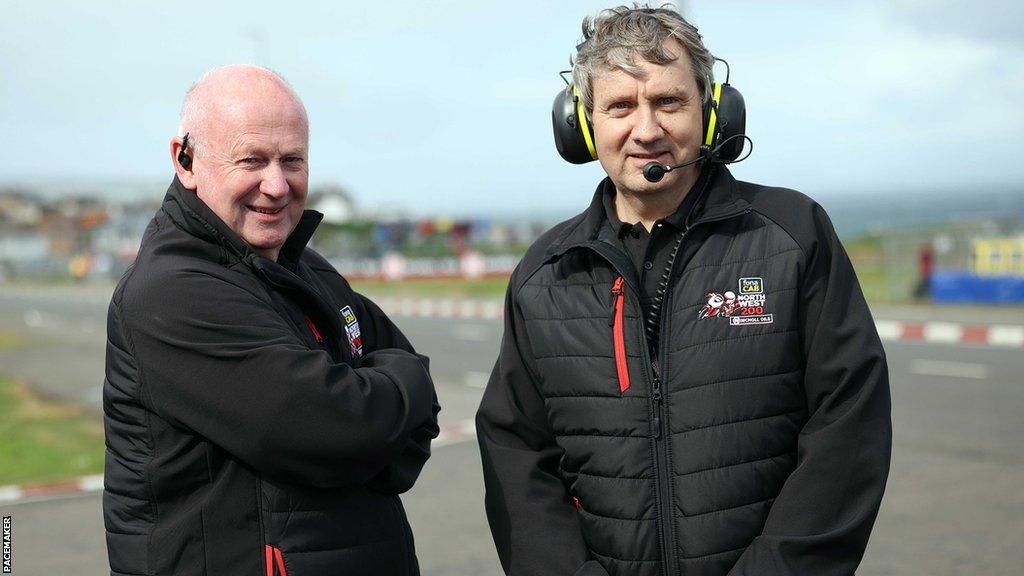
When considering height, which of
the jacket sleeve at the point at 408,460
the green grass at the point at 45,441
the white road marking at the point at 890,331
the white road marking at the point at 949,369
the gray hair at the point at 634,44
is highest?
the gray hair at the point at 634,44

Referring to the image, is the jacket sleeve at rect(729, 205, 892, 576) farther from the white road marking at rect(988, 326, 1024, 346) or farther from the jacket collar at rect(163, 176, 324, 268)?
the white road marking at rect(988, 326, 1024, 346)

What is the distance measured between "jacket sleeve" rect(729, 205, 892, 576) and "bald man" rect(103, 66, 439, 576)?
0.90 metres

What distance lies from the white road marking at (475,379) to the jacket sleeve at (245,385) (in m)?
10.8

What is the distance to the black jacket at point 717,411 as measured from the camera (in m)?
2.55

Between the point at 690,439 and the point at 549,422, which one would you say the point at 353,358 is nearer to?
the point at 549,422

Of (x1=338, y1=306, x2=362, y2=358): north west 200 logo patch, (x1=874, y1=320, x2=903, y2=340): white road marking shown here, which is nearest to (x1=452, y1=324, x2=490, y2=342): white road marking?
(x1=874, y1=320, x2=903, y2=340): white road marking

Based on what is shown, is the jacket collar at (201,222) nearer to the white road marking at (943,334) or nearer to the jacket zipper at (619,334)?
the jacket zipper at (619,334)

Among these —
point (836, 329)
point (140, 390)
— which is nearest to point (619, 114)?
point (836, 329)

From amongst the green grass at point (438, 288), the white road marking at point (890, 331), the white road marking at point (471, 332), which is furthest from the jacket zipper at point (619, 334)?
the green grass at point (438, 288)

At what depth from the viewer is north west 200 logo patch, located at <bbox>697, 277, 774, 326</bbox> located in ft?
8.61

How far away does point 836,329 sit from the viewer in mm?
2553

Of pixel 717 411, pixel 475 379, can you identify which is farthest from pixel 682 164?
pixel 475 379

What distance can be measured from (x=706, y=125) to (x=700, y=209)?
206mm

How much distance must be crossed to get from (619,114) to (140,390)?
130 cm
